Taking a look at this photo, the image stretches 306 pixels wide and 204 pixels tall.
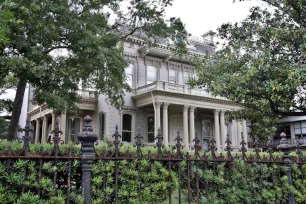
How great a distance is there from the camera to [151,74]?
25281mm

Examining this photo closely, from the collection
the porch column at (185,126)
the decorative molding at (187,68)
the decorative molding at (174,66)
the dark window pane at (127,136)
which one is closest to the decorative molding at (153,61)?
the decorative molding at (174,66)

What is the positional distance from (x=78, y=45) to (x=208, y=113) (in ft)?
55.4

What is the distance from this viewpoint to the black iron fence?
380cm

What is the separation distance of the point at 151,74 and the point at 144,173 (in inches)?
824

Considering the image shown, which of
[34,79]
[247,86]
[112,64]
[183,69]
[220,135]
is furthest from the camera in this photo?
[183,69]

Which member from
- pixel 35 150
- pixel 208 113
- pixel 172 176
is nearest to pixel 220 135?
pixel 208 113

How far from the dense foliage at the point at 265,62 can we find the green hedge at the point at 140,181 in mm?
3016

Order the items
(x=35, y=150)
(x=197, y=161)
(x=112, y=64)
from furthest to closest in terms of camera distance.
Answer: (x=112, y=64)
(x=197, y=161)
(x=35, y=150)

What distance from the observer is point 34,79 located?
12000 mm

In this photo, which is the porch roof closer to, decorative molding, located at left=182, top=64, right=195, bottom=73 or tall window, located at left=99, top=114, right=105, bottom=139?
tall window, located at left=99, top=114, right=105, bottom=139

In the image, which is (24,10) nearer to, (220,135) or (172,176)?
(172,176)

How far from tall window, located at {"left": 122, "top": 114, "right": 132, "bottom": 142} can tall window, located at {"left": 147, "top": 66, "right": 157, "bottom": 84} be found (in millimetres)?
3734

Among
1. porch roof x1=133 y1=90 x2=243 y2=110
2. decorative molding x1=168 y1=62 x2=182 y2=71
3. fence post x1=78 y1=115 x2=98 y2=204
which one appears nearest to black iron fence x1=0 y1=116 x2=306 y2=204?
fence post x1=78 y1=115 x2=98 y2=204

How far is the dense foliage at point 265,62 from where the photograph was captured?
8945mm
